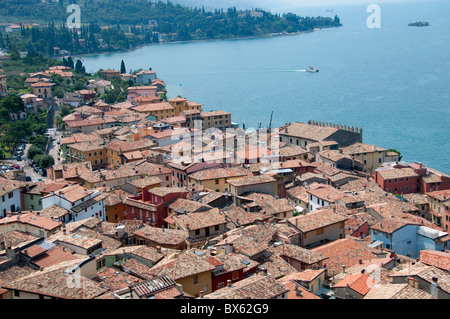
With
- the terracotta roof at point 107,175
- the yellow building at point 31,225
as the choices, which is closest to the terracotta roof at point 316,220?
the yellow building at point 31,225

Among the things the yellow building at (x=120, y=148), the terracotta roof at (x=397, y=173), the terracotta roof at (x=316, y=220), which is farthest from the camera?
the yellow building at (x=120, y=148)

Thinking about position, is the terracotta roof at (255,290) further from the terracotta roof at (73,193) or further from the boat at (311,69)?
the boat at (311,69)

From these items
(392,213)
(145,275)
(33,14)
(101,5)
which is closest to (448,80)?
(392,213)

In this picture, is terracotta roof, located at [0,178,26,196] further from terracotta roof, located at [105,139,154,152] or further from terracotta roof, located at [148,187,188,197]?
terracotta roof, located at [105,139,154,152]

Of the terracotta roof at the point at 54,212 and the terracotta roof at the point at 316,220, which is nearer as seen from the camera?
the terracotta roof at the point at 316,220

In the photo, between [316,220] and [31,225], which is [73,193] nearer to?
[31,225]
